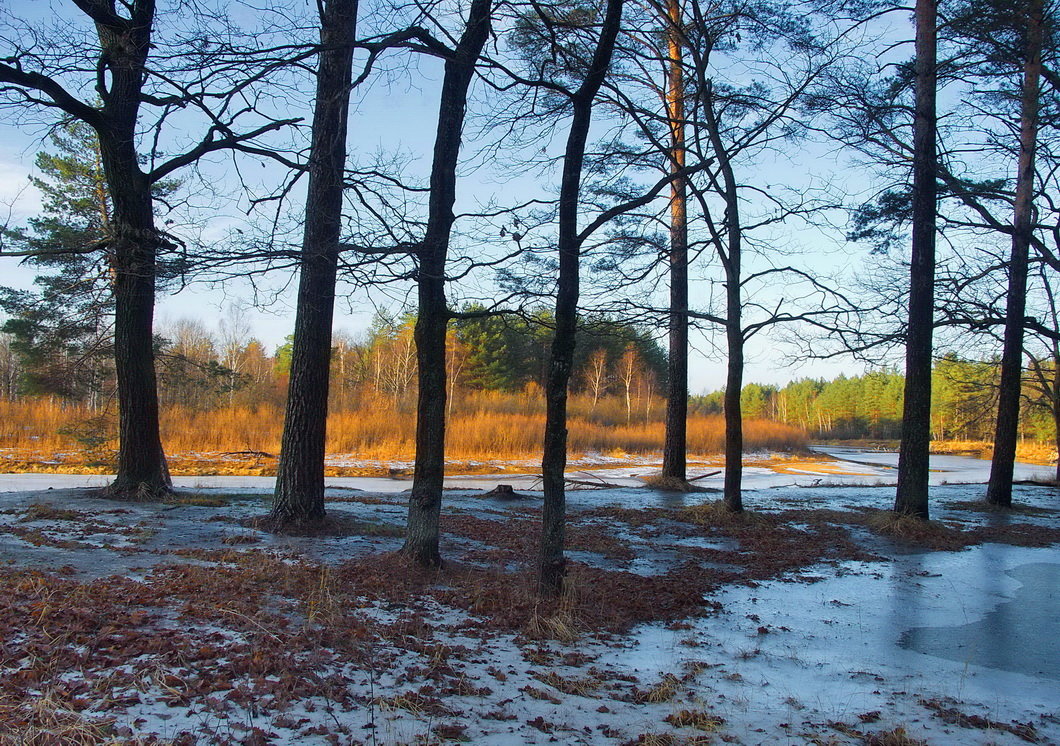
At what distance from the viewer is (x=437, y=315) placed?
6449 millimetres

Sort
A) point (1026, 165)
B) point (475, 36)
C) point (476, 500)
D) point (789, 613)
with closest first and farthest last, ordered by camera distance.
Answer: point (789, 613) → point (475, 36) → point (476, 500) → point (1026, 165)

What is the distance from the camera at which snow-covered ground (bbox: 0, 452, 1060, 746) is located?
3512 mm

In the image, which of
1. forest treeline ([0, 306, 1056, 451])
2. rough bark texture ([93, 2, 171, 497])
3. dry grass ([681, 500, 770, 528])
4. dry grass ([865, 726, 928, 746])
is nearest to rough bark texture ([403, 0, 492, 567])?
forest treeline ([0, 306, 1056, 451])

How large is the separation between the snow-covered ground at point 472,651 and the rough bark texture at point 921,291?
266 cm

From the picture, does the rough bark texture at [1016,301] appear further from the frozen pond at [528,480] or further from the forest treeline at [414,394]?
the frozen pond at [528,480]

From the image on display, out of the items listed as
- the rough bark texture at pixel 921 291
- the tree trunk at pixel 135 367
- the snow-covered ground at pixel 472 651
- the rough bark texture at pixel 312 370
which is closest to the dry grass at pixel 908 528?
the rough bark texture at pixel 921 291

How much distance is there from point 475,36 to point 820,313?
660 centimetres

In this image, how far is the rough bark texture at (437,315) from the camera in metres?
6.42

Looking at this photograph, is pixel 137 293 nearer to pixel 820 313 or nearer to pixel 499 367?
pixel 820 313

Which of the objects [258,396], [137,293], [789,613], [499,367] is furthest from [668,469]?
[499,367]

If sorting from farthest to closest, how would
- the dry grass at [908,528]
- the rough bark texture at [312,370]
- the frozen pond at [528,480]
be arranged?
the frozen pond at [528,480], the dry grass at [908,528], the rough bark texture at [312,370]

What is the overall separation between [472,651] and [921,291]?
9.89 metres

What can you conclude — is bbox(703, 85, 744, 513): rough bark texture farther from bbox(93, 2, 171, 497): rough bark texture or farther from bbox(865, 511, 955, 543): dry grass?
bbox(93, 2, 171, 497): rough bark texture

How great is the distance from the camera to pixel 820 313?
10.5 m
